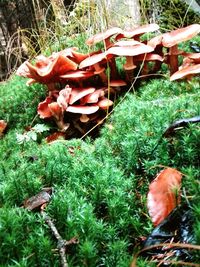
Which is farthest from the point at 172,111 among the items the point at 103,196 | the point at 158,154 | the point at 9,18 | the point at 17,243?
the point at 9,18

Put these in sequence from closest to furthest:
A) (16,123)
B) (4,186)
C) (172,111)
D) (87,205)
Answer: (87,205) → (4,186) → (172,111) → (16,123)

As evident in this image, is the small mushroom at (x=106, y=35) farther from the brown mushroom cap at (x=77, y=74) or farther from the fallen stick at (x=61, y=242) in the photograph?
the fallen stick at (x=61, y=242)

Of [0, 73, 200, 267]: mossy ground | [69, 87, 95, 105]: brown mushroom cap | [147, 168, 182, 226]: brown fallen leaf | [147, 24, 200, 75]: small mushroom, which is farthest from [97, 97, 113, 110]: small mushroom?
[147, 168, 182, 226]: brown fallen leaf

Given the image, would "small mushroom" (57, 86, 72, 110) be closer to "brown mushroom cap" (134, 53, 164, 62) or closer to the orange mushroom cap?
the orange mushroom cap

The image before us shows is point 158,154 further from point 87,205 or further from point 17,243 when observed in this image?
point 17,243

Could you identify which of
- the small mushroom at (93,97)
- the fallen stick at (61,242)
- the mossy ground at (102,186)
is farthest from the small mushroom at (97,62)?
the fallen stick at (61,242)

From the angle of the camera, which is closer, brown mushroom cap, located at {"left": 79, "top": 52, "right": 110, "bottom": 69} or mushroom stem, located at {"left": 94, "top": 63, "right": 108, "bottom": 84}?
brown mushroom cap, located at {"left": 79, "top": 52, "right": 110, "bottom": 69}

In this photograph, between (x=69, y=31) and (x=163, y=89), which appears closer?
(x=163, y=89)
